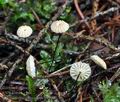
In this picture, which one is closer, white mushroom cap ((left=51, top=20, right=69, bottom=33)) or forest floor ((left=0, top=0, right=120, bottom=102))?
forest floor ((left=0, top=0, right=120, bottom=102))

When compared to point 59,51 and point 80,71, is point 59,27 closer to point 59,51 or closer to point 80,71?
point 59,51

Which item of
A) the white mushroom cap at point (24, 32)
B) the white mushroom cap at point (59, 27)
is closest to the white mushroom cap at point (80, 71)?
the white mushroom cap at point (59, 27)

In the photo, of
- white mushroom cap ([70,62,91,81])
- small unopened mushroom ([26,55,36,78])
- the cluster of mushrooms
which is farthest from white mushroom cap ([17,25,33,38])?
white mushroom cap ([70,62,91,81])

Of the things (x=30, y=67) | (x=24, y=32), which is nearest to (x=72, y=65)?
(x=30, y=67)

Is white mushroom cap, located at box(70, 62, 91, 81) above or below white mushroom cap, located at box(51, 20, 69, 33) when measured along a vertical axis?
below

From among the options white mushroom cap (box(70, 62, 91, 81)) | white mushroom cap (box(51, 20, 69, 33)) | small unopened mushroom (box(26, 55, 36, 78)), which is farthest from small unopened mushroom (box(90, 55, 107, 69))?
small unopened mushroom (box(26, 55, 36, 78))

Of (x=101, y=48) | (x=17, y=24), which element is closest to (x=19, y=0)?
(x=17, y=24)

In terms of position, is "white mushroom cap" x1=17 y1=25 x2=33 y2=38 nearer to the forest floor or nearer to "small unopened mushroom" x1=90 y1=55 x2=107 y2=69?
the forest floor

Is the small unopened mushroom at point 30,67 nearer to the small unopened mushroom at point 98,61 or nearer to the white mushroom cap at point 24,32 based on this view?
the white mushroom cap at point 24,32

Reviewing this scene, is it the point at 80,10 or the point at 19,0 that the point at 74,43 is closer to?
the point at 80,10

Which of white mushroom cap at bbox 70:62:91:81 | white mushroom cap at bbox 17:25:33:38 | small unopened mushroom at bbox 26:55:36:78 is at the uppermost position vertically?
white mushroom cap at bbox 17:25:33:38
